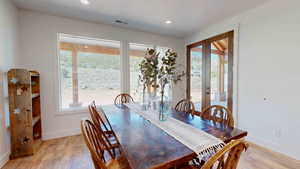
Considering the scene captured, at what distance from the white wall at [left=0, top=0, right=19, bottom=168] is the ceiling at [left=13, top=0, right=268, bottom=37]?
329 millimetres

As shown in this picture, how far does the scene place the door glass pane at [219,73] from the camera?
3131 mm

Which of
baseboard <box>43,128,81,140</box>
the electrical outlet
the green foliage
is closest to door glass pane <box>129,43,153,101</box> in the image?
baseboard <box>43,128,81,140</box>

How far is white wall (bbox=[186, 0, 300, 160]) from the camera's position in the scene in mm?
2053

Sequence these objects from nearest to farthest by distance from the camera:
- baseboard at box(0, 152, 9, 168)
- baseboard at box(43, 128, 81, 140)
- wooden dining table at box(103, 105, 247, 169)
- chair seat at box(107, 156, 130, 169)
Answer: wooden dining table at box(103, 105, 247, 169) → chair seat at box(107, 156, 130, 169) → baseboard at box(0, 152, 9, 168) → baseboard at box(43, 128, 81, 140)

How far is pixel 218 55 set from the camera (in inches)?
132

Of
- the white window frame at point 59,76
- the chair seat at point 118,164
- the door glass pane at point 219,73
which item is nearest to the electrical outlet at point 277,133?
the door glass pane at point 219,73

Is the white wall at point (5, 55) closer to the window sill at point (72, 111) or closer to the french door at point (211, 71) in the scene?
the window sill at point (72, 111)

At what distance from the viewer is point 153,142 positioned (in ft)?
3.59

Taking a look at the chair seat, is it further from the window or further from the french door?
the french door

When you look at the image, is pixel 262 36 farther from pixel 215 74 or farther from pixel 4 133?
pixel 4 133

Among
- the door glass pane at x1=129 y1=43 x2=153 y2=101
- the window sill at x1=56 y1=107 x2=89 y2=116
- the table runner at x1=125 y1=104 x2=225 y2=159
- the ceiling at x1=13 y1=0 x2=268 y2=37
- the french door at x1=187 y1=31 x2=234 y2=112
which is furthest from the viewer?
the door glass pane at x1=129 y1=43 x2=153 y2=101

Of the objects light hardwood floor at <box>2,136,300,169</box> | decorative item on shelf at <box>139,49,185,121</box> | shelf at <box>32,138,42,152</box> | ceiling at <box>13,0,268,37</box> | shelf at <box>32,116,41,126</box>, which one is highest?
ceiling at <box>13,0,268,37</box>

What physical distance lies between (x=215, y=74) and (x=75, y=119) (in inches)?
143

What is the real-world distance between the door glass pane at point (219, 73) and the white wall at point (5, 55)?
4.15 meters
